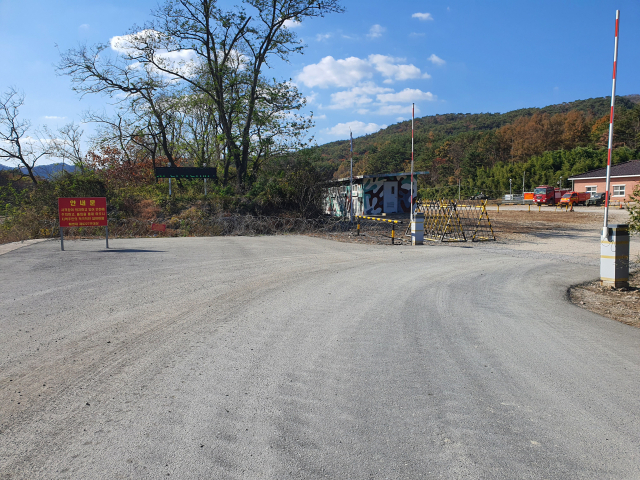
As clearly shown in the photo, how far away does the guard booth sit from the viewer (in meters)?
30.8

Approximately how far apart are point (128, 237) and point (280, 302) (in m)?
14.6

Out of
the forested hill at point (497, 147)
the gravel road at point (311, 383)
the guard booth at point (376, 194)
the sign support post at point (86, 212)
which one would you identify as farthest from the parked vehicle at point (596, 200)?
the sign support post at point (86, 212)

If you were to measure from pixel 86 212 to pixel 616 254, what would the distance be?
15.2 meters

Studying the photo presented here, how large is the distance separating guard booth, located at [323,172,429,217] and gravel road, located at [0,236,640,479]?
73.6ft

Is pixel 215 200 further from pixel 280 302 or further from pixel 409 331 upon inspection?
pixel 409 331

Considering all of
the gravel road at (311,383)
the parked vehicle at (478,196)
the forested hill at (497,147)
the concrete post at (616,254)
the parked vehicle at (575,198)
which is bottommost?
the gravel road at (311,383)

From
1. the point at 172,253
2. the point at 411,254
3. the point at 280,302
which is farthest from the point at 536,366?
the point at 172,253

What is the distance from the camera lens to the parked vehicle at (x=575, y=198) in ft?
156

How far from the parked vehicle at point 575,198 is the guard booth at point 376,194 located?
25.9 meters

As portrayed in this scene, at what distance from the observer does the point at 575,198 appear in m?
48.6

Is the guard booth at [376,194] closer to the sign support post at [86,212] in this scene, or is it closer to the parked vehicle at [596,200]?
the sign support post at [86,212]

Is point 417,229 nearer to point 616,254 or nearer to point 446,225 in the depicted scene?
point 446,225

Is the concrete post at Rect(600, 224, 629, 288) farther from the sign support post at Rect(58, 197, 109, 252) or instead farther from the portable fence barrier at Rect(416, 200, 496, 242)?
the sign support post at Rect(58, 197, 109, 252)

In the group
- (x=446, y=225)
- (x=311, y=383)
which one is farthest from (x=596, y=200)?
(x=311, y=383)
